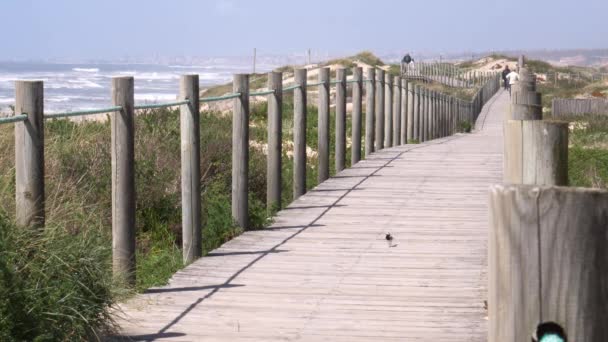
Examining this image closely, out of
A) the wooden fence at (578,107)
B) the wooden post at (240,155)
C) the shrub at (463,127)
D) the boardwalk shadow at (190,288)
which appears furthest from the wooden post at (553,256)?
the wooden fence at (578,107)

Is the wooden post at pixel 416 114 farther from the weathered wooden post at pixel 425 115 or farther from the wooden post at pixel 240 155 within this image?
the wooden post at pixel 240 155

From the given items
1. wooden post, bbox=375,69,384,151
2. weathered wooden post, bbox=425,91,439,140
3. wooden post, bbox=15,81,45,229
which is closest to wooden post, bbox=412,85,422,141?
weathered wooden post, bbox=425,91,439,140

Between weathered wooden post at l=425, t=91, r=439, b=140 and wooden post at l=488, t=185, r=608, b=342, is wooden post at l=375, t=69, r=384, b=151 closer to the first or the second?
weathered wooden post at l=425, t=91, r=439, b=140

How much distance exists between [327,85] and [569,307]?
1158 centimetres

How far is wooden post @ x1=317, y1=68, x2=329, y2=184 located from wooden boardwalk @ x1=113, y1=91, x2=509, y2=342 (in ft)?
3.64

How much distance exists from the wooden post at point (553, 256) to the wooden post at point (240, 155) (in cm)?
743

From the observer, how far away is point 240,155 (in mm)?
9859

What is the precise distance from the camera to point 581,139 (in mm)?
25547

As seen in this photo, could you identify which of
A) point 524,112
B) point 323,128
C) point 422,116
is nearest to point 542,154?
point 524,112

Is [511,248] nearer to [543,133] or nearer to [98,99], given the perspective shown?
[543,133]

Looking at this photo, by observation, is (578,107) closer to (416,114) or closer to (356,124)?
(416,114)

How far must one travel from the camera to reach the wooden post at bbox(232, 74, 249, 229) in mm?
9773

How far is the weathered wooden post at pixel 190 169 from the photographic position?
842 cm

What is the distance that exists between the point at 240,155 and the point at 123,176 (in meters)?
2.71
